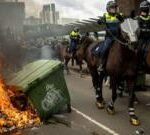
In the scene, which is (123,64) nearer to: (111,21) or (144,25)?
→ (144,25)

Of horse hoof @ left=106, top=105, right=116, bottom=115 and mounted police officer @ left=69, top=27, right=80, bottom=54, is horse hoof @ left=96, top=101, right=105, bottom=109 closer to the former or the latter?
horse hoof @ left=106, top=105, right=116, bottom=115

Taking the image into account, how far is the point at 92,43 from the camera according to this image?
596 inches

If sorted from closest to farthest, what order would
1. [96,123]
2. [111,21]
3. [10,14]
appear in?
[96,123]
[111,21]
[10,14]

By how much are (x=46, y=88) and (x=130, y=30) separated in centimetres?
257

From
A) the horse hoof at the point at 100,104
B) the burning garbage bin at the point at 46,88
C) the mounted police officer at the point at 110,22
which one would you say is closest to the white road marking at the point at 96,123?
the burning garbage bin at the point at 46,88

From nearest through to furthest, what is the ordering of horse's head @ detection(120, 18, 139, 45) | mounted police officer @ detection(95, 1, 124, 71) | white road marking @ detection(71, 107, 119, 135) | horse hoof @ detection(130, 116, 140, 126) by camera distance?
white road marking @ detection(71, 107, 119, 135) < horse hoof @ detection(130, 116, 140, 126) < horse's head @ detection(120, 18, 139, 45) < mounted police officer @ detection(95, 1, 124, 71)

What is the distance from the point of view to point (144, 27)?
12266mm

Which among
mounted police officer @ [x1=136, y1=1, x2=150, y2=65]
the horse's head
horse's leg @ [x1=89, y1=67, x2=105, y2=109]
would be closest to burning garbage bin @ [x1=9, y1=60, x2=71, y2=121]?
horse's leg @ [x1=89, y1=67, x2=105, y2=109]

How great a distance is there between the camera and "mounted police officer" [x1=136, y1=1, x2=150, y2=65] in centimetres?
1213

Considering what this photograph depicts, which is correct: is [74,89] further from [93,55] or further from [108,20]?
[108,20]

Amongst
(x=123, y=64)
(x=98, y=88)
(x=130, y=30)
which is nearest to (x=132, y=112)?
(x=123, y=64)

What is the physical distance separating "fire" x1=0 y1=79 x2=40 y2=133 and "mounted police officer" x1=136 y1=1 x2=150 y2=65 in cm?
313

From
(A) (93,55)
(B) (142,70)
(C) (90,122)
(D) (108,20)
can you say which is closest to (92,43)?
(A) (93,55)

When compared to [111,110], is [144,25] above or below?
above
